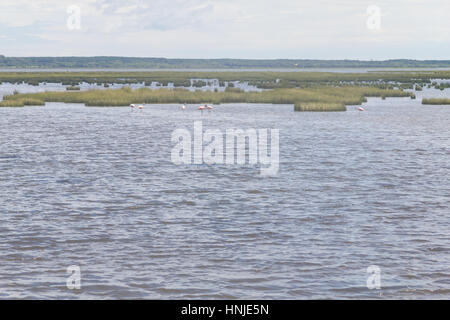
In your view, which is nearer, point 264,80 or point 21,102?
point 21,102

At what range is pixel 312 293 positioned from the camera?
446 inches

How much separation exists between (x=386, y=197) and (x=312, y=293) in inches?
359

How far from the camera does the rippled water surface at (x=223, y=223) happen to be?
11938 mm

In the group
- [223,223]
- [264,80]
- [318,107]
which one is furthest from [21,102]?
[264,80]

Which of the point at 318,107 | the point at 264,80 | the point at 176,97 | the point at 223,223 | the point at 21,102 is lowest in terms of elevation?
the point at 223,223

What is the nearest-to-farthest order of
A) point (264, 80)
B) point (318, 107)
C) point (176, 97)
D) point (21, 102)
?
point (318, 107), point (21, 102), point (176, 97), point (264, 80)

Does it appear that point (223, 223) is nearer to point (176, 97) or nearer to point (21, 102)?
point (21, 102)

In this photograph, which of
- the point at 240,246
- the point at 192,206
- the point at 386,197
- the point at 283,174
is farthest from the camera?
the point at 283,174

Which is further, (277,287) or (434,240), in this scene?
(434,240)

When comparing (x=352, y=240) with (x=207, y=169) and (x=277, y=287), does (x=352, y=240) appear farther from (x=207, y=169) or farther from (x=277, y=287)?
(x=207, y=169)

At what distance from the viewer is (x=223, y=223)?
16.3 metres

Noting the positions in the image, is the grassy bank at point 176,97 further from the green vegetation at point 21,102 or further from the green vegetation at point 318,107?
the green vegetation at point 318,107
